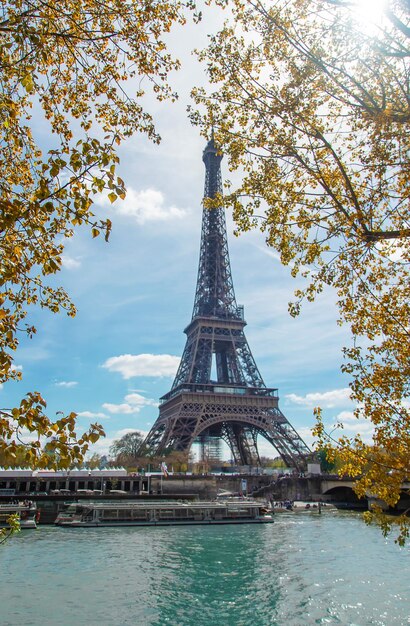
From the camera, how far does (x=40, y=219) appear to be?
625 centimetres

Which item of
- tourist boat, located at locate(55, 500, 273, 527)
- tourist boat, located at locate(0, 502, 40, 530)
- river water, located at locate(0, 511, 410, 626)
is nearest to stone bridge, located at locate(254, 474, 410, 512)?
tourist boat, located at locate(55, 500, 273, 527)

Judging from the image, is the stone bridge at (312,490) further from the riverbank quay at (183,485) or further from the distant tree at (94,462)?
the distant tree at (94,462)

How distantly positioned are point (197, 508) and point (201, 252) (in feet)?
184

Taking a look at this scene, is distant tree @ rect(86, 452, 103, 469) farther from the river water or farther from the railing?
the river water

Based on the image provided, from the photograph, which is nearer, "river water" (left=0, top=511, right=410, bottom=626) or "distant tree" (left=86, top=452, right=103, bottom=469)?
"river water" (left=0, top=511, right=410, bottom=626)

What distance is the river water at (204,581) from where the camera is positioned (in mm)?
16391

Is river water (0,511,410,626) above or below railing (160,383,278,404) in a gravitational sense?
below

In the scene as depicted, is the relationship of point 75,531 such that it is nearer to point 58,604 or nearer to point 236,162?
point 58,604

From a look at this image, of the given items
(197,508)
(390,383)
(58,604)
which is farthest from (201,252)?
(390,383)

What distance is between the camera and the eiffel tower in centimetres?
7569

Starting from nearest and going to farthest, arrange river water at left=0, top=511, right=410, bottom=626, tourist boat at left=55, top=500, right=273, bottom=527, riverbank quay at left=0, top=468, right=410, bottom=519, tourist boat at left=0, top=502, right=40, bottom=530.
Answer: river water at left=0, top=511, right=410, bottom=626, tourist boat at left=0, top=502, right=40, bottom=530, tourist boat at left=55, top=500, right=273, bottom=527, riverbank quay at left=0, top=468, right=410, bottom=519

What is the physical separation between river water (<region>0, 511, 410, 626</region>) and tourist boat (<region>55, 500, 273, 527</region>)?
903 centimetres

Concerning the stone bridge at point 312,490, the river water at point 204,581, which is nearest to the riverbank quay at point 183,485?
the stone bridge at point 312,490

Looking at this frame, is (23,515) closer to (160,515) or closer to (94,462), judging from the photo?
(160,515)
